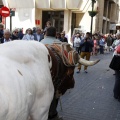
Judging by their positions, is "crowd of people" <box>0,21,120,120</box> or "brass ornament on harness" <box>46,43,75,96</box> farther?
"crowd of people" <box>0,21,120,120</box>

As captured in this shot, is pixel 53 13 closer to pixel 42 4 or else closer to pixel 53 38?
pixel 42 4

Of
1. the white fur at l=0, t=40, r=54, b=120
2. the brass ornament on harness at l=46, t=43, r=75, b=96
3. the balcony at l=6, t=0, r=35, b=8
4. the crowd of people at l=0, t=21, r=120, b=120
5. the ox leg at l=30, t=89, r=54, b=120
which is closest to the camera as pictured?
the white fur at l=0, t=40, r=54, b=120

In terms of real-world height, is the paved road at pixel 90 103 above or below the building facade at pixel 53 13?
below

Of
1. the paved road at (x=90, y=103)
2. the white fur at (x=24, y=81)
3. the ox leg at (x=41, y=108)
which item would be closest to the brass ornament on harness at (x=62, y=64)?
the white fur at (x=24, y=81)

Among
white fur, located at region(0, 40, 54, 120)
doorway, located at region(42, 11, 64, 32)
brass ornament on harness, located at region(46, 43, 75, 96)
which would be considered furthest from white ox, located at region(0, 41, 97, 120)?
doorway, located at region(42, 11, 64, 32)

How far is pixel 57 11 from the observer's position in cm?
3169

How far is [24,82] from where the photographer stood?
2.00 m

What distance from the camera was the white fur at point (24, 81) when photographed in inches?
70.6

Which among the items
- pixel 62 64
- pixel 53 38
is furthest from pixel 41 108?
pixel 53 38

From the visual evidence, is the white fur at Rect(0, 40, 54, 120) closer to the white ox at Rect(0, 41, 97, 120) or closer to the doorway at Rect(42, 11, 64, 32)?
the white ox at Rect(0, 41, 97, 120)

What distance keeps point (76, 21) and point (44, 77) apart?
102 ft

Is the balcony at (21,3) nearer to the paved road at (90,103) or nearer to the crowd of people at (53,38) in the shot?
the crowd of people at (53,38)

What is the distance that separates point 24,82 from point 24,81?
0.04 feet

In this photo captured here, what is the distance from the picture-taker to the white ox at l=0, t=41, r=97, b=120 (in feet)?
5.88
